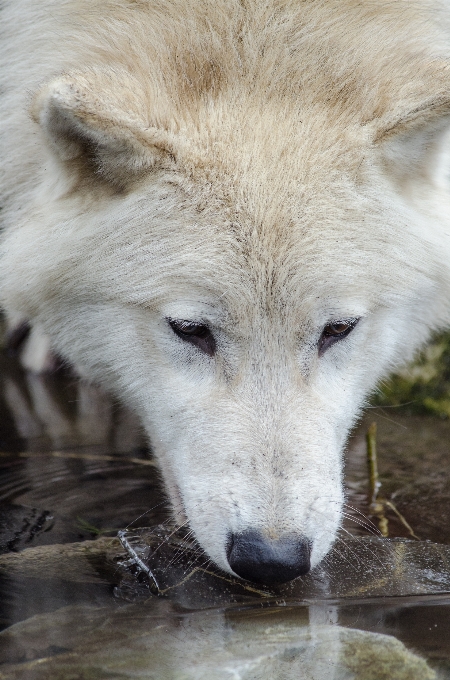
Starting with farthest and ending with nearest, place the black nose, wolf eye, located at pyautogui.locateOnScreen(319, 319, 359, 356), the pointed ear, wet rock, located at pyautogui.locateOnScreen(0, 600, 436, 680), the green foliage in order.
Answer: the green foliage < wolf eye, located at pyautogui.locateOnScreen(319, 319, 359, 356) < the pointed ear < the black nose < wet rock, located at pyautogui.locateOnScreen(0, 600, 436, 680)

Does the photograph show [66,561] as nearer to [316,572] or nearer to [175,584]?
[175,584]

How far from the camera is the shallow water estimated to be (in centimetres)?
269

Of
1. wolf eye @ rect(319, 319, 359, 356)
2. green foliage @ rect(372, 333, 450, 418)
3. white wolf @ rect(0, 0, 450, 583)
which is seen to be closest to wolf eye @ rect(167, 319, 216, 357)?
white wolf @ rect(0, 0, 450, 583)

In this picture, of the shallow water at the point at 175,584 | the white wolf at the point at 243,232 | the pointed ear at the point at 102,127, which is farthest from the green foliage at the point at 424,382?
the pointed ear at the point at 102,127

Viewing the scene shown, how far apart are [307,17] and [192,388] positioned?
184 cm

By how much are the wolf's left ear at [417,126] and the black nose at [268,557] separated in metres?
1.61

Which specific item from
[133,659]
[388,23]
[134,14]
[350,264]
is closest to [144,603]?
[133,659]

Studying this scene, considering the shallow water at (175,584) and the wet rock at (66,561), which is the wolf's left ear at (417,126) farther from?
the wet rock at (66,561)

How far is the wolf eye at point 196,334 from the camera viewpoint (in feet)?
10.9

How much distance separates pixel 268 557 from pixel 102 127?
1.67m

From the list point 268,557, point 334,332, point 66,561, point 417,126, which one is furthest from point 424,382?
point 268,557

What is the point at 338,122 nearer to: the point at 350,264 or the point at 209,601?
the point at 350,264

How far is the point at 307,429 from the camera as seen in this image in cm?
319

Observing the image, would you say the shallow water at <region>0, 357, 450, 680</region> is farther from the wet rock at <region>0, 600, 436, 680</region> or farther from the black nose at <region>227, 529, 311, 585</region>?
the black nose at <region>227, 529, 311, 585</region>
